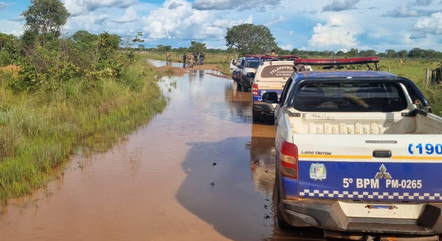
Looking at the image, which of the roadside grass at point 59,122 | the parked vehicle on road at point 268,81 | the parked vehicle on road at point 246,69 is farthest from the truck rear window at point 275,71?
the parked vehicle on road at point 246,69

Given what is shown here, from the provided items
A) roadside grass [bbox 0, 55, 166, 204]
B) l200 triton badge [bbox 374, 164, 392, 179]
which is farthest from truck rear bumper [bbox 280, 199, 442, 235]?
roadside grass [bbox 0, 55, 166, 204]

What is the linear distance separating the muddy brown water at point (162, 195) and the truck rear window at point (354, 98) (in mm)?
1538

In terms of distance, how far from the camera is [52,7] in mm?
60031

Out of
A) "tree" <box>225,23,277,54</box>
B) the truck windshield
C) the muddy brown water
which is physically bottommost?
the muddy brown water

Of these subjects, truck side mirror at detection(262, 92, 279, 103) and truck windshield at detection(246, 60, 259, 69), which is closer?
truck side mirror at detection(262, 92, 279, 103)

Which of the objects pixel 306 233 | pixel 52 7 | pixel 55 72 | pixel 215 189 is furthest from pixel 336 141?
pixel 52 7

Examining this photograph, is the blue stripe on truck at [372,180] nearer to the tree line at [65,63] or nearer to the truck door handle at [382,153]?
the truck door handle at [382,153]

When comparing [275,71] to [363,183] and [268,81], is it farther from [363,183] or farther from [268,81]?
[363,183]

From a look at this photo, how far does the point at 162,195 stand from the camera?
678 cm

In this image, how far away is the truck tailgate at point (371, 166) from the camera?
13.3 feet

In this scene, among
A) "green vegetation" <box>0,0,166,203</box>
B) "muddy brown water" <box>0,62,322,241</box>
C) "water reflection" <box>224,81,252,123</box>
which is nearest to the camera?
"muddy brown water" <box>0,62,322,241</box>

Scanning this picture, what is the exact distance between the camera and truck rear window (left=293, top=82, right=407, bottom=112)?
241 inches

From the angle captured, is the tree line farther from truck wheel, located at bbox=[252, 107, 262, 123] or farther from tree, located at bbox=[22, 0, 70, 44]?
tree, located at bbox=[22, 0, 70, 44]

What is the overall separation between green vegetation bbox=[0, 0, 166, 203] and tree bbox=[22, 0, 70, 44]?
143 ft
